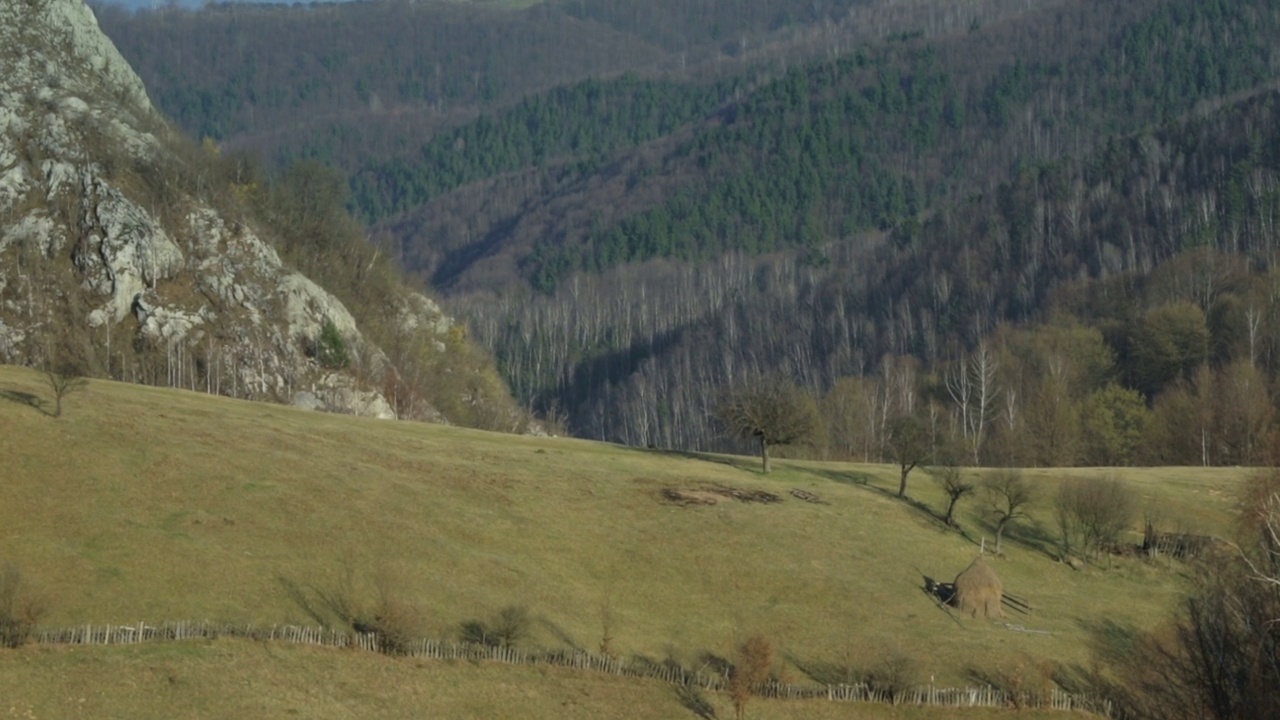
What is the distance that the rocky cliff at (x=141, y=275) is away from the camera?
157 meters

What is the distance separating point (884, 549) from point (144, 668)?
47.5m

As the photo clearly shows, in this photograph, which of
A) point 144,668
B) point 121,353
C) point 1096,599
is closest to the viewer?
point 144,668

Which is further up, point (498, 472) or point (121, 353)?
point (121, 353)

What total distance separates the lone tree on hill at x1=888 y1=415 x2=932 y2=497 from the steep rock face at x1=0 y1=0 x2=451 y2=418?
69.7 meters

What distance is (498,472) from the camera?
96.4m

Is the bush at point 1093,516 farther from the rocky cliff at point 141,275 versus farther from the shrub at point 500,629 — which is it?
the rocky cliff at point 141,275

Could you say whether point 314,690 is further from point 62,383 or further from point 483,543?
point 62,383

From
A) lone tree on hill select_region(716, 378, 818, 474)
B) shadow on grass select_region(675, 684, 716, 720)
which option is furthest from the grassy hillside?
lone tree on hill select_region(716, 378, 818, 474)

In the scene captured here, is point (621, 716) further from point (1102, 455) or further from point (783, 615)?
point (1102, 455)

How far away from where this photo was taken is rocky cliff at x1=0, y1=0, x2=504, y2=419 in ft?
514

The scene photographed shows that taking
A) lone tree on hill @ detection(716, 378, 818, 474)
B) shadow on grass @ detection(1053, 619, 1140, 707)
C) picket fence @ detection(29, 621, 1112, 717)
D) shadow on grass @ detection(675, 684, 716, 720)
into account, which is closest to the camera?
picket fence @ detection(29, 621, 1112, 717)

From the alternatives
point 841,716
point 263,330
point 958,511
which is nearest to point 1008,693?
point 841,716

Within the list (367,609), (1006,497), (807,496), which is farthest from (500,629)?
(1006,497)

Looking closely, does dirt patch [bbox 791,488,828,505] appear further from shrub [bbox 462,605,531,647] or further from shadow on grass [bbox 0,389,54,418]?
shadow on grass [bbox 0,389,54,418]
